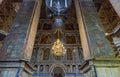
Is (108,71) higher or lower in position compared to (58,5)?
lower

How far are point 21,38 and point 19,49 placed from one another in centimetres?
86

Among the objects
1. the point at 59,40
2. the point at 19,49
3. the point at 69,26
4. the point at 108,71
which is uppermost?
the point at 69,26

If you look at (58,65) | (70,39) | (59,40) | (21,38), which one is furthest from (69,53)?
(21,38)

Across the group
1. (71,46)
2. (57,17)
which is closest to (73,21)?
(57,17)

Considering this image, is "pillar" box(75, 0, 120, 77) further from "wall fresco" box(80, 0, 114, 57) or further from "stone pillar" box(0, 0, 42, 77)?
"stone pillar" box(0, 0, 42, 77)

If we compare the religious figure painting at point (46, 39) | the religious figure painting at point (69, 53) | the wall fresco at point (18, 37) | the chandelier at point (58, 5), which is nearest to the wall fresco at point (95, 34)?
the wall fresco at point (18, 37)

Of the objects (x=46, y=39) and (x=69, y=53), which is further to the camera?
(x=46, y=39)

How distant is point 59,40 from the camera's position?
11461 mm

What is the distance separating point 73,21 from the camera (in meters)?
15.6

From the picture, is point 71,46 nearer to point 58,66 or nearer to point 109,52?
point 58,66

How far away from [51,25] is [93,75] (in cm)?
1037

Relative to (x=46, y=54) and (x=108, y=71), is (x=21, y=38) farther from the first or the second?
(x=46, y=54)

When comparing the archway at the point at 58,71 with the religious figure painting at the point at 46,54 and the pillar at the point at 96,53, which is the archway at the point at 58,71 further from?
the pillar at the point at 96,53

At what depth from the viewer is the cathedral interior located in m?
6.31
